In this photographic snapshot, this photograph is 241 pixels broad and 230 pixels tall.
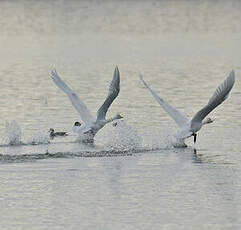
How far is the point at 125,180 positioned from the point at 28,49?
114ft

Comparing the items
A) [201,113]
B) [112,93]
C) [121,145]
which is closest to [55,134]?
[112,93]

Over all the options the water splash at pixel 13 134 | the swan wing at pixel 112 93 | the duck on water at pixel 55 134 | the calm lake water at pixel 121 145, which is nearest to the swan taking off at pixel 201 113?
the calm lake water at pixel 121 145

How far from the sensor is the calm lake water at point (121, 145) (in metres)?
19.2

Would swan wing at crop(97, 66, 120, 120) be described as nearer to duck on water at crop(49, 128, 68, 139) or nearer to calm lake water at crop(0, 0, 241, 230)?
Answer: calm lake water at crop(0, 0, 241, 230)

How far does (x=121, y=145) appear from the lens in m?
25.5

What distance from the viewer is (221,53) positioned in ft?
168

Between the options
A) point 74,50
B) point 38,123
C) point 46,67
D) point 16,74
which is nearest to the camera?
point 38,123

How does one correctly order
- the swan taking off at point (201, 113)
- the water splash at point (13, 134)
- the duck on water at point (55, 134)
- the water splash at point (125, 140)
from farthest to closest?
the duck on water at point (55, 134) < the water splash at point (13, 134) < the water splash at point (125, 140) < the swan taking off at point (201, 113)

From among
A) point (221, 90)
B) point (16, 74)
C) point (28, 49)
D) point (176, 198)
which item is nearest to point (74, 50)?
point (28, 49)

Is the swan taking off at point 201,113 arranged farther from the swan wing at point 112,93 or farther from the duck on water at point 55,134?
the duck on water at point 55,134

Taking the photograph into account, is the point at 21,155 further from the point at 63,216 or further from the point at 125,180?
the point at 63,216

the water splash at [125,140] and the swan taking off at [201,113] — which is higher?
the swan taking off at [201,113]

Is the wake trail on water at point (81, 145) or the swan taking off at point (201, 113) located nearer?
the wake trail on water at point (81, 145)

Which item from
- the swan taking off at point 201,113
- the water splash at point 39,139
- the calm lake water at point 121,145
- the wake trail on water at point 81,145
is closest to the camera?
the calm lake water at point 121,145
